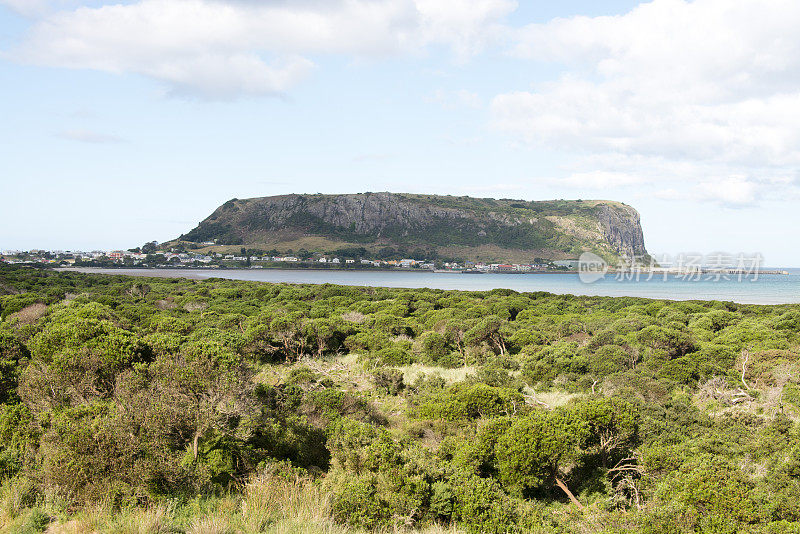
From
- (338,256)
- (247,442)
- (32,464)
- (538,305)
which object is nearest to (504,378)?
(247,442)

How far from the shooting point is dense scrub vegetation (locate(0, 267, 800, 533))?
21.0ft

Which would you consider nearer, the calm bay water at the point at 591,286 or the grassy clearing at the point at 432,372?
the grassy clearing at the point at 432,372

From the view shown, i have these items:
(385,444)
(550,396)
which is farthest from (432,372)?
(385,444)

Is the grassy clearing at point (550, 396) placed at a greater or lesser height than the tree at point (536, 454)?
lesser

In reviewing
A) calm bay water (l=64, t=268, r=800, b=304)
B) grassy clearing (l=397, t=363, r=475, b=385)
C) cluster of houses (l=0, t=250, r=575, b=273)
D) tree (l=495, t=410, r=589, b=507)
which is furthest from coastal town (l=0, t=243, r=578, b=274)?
tree (l=495, t=410, r=589, b=507)

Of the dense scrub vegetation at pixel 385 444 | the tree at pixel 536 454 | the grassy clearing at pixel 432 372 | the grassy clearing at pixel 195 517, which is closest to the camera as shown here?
the grassy clearing at pixel 195 517

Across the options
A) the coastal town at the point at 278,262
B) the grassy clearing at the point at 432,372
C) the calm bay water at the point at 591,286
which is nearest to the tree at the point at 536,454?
the grassy clearing at the point at 432,372

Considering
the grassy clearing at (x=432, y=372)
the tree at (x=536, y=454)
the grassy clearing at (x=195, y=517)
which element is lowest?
the grassy clearing at (x=432, y=372)

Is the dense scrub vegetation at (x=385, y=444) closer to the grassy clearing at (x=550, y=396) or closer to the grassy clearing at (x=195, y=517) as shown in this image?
the grassy clearing at (x=195, y=517)

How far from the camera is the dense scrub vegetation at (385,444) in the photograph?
6.40 metres

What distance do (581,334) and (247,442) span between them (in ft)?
68.8

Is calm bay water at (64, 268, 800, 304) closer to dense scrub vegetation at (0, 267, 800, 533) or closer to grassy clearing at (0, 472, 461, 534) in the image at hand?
dense scrub vegetation at (0, 267, 800, 533)

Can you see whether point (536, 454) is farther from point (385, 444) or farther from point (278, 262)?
point (278, 262)

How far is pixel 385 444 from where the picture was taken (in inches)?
343
